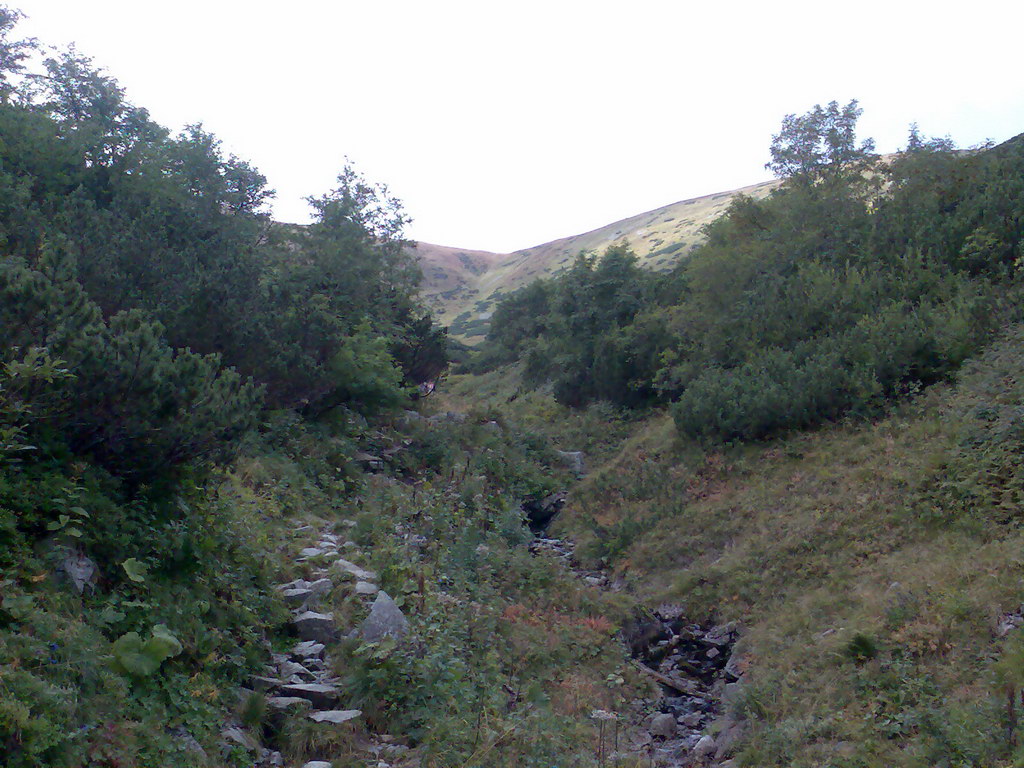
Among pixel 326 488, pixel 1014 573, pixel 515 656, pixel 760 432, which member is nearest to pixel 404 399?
pixel 326 488

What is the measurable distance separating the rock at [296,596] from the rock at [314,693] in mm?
1194

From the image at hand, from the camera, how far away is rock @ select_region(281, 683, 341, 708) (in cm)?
540

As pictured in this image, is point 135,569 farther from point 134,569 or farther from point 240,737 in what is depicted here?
point 240,737

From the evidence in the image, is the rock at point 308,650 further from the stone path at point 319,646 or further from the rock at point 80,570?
the rock at point 80,570

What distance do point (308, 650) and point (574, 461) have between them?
519 inches

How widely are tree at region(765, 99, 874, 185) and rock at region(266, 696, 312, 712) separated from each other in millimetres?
22489

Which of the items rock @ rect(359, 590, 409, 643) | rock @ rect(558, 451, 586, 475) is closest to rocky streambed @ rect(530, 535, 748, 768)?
rock @ rect(359, 590, 409, 643)

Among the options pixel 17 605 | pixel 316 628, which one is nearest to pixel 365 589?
pixel 316 628

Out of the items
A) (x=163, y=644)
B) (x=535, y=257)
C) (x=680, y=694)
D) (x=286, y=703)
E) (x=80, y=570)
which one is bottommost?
(x=680, y=694)

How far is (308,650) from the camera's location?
604 cm

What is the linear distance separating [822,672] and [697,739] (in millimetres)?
1566

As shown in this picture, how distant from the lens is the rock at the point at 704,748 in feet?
22.7

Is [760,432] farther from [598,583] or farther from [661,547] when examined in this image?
[598,583]

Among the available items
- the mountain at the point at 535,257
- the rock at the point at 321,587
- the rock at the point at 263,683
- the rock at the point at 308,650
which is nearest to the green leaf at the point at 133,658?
the rock at the point at 263,683
